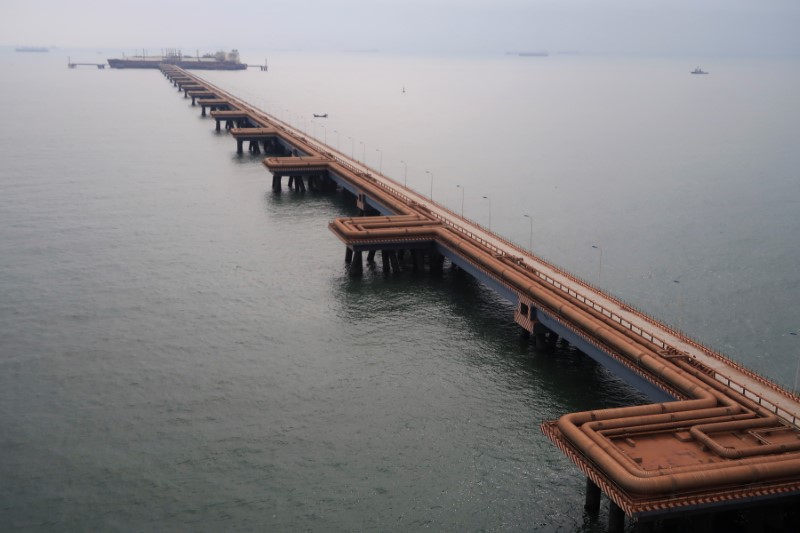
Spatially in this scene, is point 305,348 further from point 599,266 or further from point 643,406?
point 599,266

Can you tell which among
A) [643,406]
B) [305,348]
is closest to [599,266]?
[305,348]

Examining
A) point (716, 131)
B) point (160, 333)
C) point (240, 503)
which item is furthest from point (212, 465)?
point (716, 131)

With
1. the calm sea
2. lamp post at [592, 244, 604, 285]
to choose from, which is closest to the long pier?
the calm sea

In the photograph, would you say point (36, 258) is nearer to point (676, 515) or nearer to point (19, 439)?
point (19, 439)

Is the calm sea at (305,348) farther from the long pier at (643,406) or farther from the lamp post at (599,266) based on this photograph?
the long pier at (643,406)

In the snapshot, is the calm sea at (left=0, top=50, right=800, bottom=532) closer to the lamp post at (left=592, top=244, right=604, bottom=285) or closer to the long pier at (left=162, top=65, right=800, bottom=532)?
the lamp post at (left=592, top=244, right=604, bottom=285)

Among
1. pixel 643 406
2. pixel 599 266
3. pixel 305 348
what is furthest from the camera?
pixel 599 266
